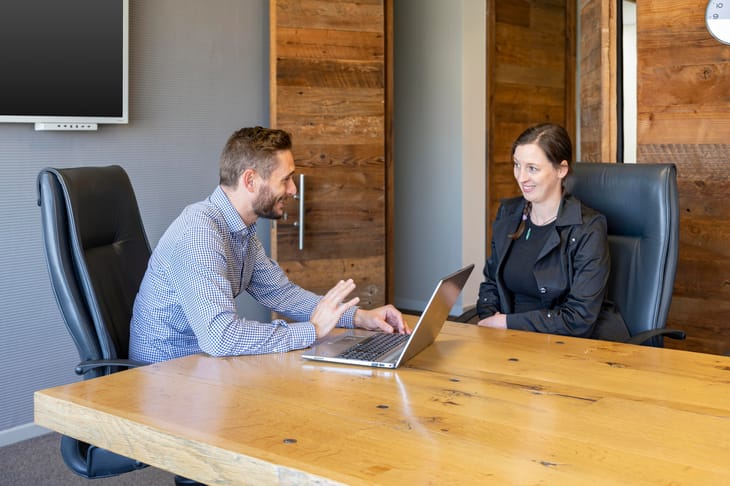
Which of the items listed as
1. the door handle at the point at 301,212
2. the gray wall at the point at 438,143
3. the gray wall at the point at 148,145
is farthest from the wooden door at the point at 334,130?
the gray wall at the point at 438,143

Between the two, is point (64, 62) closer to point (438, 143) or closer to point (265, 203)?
point (265, 203)

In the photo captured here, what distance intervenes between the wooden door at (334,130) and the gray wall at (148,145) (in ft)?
0.54

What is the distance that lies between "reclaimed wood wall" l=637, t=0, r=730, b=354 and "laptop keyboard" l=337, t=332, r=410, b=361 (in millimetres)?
1813

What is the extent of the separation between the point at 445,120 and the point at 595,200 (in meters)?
3.18

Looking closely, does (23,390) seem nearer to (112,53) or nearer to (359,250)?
(112,53)

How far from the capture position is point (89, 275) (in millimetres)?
2215

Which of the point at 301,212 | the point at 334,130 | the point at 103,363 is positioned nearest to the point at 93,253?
the point at 103,363

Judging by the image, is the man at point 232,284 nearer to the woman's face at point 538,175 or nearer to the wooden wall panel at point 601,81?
the woman's face at point 538,175

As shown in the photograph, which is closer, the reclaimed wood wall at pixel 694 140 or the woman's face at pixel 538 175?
the woman's face at pixel 538 175

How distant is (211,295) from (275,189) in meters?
0.47

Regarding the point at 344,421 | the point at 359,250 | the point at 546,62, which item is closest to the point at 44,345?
the point at 359,250

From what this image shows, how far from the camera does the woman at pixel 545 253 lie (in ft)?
8.52

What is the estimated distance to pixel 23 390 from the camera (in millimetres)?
3492

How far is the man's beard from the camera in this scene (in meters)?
2.35
